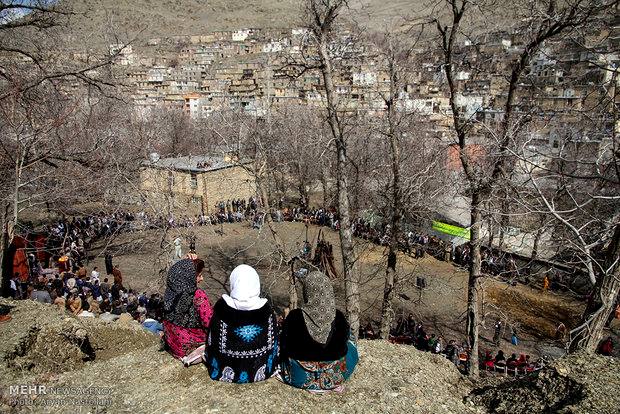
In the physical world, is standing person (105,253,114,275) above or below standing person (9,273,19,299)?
below

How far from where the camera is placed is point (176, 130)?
167 ft

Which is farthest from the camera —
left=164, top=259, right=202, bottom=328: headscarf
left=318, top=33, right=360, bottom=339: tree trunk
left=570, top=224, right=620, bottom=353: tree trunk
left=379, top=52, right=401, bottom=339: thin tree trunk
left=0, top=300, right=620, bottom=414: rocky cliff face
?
left=379, top=52, right=401, bottom=339: thin tree trunk

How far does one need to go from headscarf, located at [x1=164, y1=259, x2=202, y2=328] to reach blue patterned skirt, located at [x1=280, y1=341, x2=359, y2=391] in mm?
1293

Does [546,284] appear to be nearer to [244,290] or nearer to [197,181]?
[244,290]

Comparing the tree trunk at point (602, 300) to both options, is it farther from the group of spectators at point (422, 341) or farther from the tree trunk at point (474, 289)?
the group of spectators at point (422, 341)

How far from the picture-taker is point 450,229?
2495 centimetres

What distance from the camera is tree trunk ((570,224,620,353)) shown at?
5.99 meters

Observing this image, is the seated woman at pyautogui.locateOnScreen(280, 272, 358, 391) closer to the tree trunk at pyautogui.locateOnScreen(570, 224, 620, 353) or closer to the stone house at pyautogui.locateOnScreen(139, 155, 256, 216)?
the tree trunk at pyautogui.locateOnScreen(570, 224, 620, 353)

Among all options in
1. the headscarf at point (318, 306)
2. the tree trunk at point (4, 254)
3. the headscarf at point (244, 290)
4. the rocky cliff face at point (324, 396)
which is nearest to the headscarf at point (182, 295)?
the rocky cliff face at point (324, 396)

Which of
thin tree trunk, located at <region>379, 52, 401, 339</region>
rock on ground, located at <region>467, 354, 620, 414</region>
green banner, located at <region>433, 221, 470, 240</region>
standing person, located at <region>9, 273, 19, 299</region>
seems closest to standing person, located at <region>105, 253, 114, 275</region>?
standing person, located at <region>9, 273, 19, 299</region>

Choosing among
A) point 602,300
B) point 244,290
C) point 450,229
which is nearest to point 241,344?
point 244,290

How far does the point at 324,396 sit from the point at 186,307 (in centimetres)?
204

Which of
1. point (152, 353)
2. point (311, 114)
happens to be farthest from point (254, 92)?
point (152, 353)

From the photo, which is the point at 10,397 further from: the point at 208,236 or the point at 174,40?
the point at 174,40
